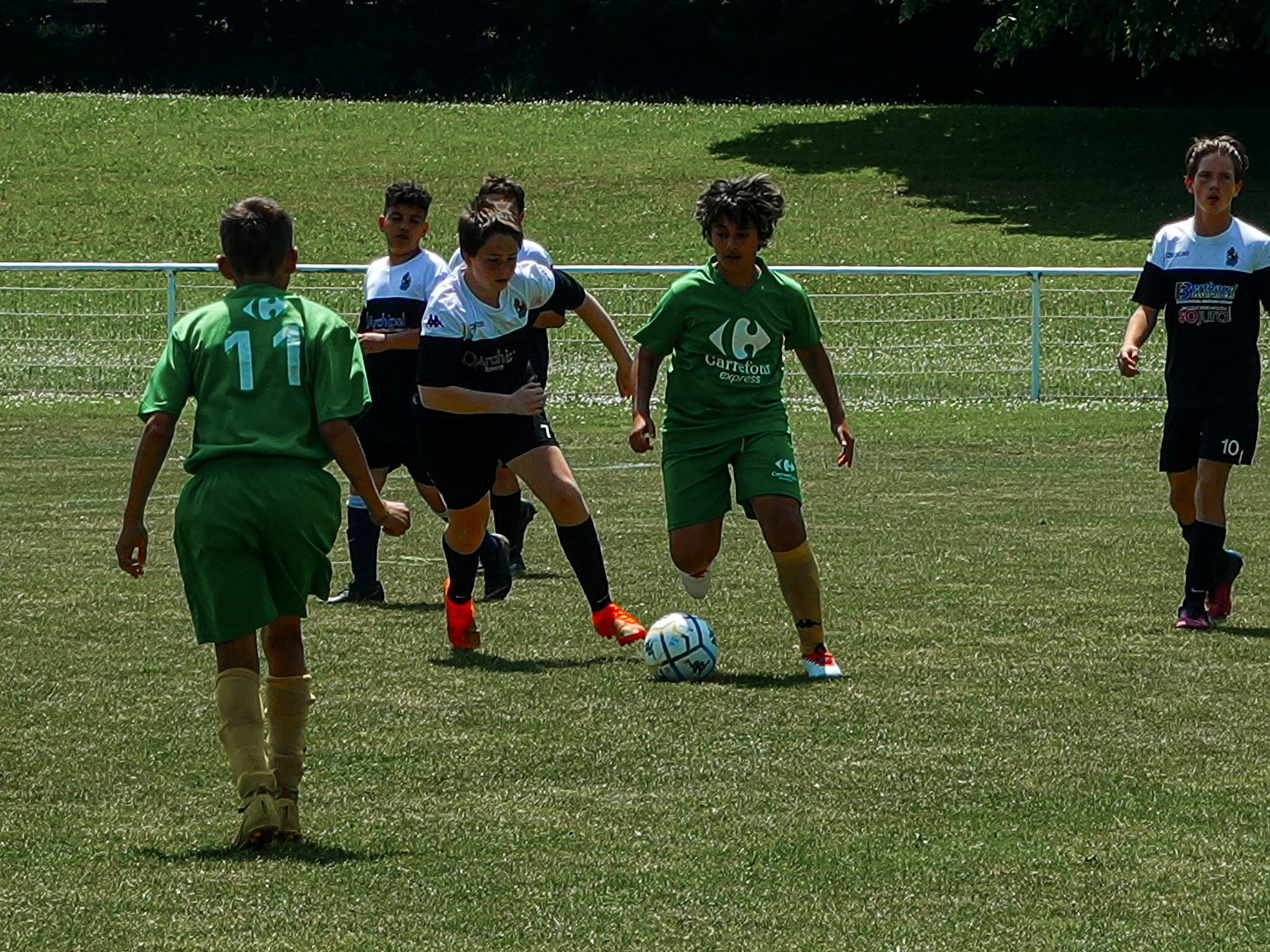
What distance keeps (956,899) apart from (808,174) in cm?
3263

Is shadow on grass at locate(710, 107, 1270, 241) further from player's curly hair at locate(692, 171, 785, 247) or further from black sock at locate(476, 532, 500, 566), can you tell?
player's curly hair at locate(692, 171, 785, 247)

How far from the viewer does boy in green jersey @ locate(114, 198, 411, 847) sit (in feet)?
17.0

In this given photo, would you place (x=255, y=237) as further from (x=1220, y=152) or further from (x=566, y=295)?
(x=1220, y=152)

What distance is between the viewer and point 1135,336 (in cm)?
845

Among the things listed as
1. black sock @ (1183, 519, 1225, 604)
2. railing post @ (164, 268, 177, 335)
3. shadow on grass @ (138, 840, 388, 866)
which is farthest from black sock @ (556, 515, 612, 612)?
railing post @ (164, 268, 177, 335)

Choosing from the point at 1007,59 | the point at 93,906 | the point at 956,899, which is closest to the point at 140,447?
the point at 93,906

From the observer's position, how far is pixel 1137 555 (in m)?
10.7

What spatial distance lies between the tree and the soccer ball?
83.8 feet

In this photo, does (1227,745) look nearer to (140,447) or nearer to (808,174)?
(140,447)

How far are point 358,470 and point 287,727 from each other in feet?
2.29

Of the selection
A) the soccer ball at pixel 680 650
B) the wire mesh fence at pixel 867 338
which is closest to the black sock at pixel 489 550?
the soccer ball at pixel 680 650

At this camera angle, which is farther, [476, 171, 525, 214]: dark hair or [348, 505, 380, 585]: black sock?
[348, 505, 380, 585]: black sock

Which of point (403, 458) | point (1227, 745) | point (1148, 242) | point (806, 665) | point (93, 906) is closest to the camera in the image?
point (93, 906)

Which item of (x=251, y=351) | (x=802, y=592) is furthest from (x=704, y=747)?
(x=251, y=351)
